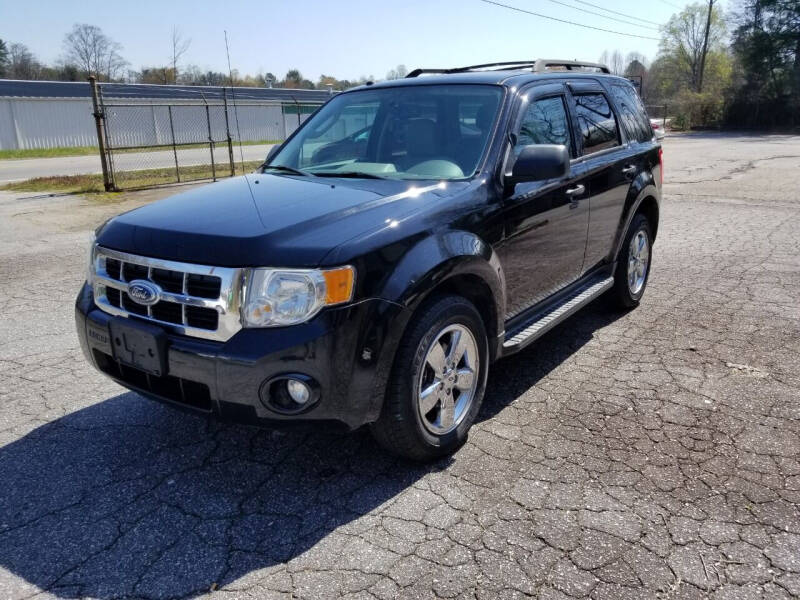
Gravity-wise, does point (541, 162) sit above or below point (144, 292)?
above

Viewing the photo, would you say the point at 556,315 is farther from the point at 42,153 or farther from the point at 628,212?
the point at 42,153

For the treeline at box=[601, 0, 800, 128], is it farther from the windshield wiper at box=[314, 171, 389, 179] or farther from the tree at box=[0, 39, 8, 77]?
the tree at box=[0, 39, 8, 77]

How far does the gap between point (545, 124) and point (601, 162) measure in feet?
2.57

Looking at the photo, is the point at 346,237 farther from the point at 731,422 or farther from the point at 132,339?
the point at 731,422

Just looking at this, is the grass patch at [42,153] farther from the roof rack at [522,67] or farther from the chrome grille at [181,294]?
the chrome grille at [181,294]

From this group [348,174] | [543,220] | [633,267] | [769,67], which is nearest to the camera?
[348,174]

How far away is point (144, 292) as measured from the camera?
9.59ft

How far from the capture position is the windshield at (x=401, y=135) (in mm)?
3801

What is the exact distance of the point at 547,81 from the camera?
4391mm

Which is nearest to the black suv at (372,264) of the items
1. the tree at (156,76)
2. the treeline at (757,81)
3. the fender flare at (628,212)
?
the fender flare at (628,212)

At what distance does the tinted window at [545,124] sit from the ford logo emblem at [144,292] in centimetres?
220

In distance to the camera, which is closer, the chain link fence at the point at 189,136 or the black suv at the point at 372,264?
the black suv at the point at 372,264

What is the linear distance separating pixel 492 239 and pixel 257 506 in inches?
72.2

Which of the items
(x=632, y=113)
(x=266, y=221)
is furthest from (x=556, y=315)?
(x=632, y=113)
